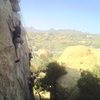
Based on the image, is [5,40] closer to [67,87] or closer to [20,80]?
[20,80]

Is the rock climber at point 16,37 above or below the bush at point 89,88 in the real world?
above

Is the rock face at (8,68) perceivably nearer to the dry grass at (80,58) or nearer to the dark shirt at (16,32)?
the dark shirt at (16,32)

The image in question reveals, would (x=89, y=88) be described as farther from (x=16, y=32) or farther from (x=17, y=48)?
(x=16, y=32)

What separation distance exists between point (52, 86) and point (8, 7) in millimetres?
17193

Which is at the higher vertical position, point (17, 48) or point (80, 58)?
point (17, 48)

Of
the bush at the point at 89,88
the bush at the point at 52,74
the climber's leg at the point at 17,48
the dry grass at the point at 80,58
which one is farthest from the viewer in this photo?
the dry grass at the point at 80,58

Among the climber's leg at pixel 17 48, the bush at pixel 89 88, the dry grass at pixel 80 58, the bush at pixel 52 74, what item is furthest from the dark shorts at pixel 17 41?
the dry grass at pixel 80 58

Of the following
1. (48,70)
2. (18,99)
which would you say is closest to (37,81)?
(48,70)

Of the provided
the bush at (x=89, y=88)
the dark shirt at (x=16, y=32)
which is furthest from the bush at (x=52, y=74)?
the dark shirt at (x=16, y=32)

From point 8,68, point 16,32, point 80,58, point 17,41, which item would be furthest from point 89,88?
point 80,58

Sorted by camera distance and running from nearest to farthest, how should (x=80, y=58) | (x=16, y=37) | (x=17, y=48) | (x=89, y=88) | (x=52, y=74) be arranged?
1. (x=17, y=48)
2. (x=16, y=37)
3. (x=89, y=88)
4. (x=52, y=74)
5. (x=80, y=58)

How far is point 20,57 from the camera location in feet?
141

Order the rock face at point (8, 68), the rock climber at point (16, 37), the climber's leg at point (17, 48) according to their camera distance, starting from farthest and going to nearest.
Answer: the rock climber at point (16, 37) → the climber's leg at point (17, 48) → the rock face at point (8, 68)

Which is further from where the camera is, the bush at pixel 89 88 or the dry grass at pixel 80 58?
the dry grass at pixel 80 58
